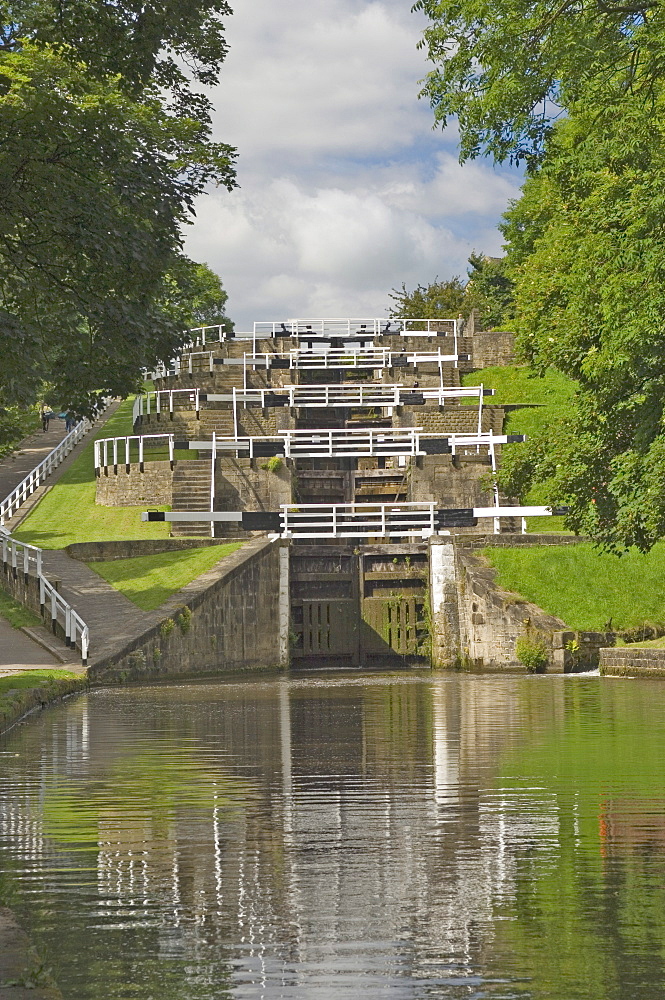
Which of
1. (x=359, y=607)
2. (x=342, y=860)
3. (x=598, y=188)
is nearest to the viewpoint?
(x=342, y=860)

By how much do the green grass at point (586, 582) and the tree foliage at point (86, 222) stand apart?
15342mm

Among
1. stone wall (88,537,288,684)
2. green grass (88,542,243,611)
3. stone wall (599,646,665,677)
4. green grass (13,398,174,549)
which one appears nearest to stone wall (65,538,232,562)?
green grass (88,542,243,611)

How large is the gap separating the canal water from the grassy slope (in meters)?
34.7

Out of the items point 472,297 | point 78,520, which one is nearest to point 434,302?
point 472,297

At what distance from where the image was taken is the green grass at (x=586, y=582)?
102 ft

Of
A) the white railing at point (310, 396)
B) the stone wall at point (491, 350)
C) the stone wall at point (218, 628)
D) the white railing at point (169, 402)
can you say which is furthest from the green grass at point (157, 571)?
the stone wall at point (491, 350)

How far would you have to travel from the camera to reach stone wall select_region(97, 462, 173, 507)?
44.3 m

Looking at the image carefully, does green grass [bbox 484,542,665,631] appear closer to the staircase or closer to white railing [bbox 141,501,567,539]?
white railing [bbox 141,501,567,539]

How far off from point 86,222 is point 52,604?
562 inches

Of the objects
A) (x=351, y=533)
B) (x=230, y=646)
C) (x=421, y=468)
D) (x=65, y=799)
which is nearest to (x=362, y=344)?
(x=421, y=468)

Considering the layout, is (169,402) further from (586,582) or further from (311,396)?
(586,582)

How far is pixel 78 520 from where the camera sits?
43.2m

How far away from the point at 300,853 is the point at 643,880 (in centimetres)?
214

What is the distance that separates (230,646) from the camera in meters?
32.1
